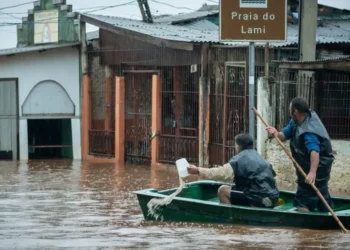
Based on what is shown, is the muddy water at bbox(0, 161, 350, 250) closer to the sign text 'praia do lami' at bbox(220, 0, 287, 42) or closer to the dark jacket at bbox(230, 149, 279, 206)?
the dark jacket at bbox(230, 149, 279, 206)

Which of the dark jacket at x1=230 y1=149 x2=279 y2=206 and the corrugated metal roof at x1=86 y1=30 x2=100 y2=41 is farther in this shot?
the corrugated metal roof at x1=86 y1=30 x2=100 y2=41

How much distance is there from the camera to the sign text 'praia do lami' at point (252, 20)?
13266mm

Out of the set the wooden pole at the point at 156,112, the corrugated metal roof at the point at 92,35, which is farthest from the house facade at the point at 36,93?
the wooden pole at the point at 156,112

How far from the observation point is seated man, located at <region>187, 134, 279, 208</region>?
11.5m

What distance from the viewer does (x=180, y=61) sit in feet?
70.1

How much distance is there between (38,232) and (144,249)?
6.98 ft

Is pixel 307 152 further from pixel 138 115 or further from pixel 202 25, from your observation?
pixel 202 25

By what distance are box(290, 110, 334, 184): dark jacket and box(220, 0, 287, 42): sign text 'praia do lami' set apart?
2.36 metres

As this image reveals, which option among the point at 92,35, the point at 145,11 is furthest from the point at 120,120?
the point at 145,11

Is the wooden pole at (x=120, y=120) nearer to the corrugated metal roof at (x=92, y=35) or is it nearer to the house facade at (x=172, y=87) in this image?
the house facade at (x=172, y=87)

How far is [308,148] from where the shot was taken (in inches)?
437

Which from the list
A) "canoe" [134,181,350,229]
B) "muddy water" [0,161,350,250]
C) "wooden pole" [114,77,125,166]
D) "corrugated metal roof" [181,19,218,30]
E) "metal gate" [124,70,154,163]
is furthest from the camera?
"corrugated metal roof" [181,19,218,30]

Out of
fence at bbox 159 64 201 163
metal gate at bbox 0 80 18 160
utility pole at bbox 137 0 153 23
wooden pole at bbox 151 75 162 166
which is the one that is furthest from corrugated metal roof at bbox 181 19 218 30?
metal gate at bbox 0 80 18 160

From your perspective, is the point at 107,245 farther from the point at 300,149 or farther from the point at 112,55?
the point at 112,55
